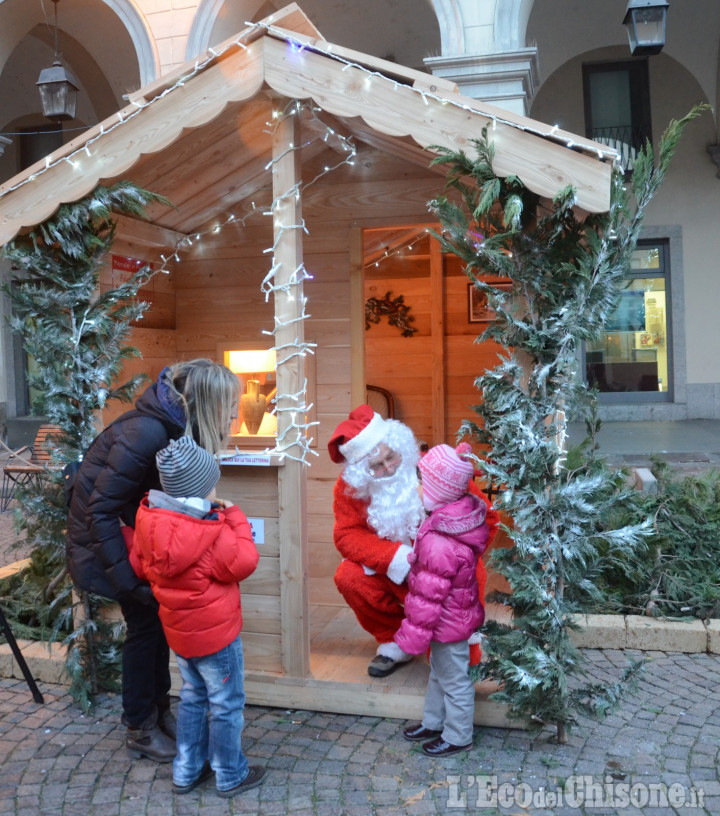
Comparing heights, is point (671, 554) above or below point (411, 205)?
below

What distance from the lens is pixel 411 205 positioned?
16.9 feet

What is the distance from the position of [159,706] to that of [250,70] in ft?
9.93

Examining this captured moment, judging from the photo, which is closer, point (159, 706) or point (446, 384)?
point (159, 706)

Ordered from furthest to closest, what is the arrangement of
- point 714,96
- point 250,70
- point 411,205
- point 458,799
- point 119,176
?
1. point 714,96
2. point 411,205
3. point 119,176
4. point 250,70
5. point 458,799

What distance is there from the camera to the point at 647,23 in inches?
293

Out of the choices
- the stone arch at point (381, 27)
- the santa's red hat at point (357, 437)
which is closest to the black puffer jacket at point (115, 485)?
the santa's red hat at point (357, 437)

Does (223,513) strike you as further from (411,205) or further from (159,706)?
(411,205)

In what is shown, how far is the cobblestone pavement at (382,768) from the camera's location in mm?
3121

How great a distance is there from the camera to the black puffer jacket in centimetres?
321

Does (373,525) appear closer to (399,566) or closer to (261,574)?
(399,566)

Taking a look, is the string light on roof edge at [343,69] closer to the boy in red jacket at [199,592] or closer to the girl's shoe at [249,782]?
the boy in red jacket at [199,592]

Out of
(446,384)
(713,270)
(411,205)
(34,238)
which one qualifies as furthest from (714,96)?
(34,238)

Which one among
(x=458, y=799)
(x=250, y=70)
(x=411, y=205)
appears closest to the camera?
(x=458, y=799)

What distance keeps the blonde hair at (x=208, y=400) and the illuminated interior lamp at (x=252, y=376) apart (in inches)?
88.1
